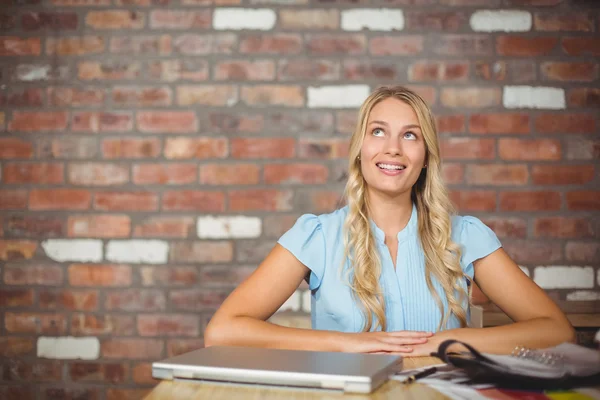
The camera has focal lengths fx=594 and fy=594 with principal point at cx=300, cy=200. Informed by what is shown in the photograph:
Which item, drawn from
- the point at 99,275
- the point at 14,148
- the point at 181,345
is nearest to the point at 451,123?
the point at 181,345

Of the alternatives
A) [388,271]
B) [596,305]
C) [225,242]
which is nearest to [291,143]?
[225,242]

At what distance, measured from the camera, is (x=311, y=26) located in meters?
2.11

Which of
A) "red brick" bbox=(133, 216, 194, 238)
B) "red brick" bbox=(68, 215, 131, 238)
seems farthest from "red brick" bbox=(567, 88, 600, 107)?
"red brick" bbox=(68, 215, 131, 238)

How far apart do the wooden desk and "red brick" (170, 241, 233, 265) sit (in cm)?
124

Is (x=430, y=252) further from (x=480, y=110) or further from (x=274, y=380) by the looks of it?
(x=274, y=380)

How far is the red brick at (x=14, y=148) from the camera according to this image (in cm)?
214

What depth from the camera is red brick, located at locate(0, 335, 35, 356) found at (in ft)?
6.95

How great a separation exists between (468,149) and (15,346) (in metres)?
1.76

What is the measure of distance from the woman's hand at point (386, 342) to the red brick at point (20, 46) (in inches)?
64.3

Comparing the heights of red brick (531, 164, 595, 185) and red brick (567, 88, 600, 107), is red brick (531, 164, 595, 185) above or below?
below

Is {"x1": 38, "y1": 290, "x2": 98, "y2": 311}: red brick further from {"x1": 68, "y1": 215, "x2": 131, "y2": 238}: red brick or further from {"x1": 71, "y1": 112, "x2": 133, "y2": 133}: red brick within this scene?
{"x1": 71, "y1": 112, "x2": 133, "y2": 133}: red brick

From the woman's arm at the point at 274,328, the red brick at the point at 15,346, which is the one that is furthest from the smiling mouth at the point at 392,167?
the red brick at the point at 15,346

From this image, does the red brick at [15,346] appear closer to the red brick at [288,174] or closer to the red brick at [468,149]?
the red brick at [288,174]

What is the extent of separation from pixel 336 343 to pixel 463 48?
52.0 inches
